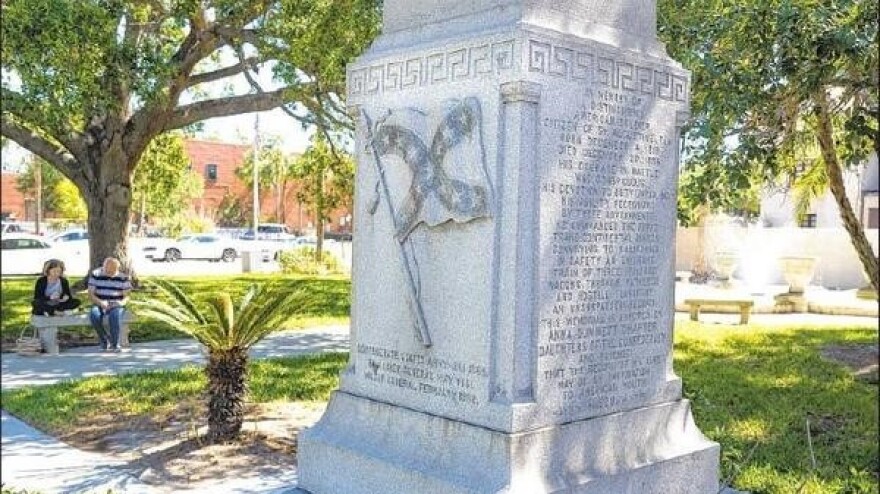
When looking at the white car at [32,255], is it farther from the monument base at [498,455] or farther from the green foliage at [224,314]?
the monument base at [498,455]

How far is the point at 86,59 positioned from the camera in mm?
10844

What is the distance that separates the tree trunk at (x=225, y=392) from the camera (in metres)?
6.93

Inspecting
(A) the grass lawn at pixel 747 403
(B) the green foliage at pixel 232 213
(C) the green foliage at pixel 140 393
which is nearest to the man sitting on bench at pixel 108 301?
(C) the green foliage at pixel 140 393

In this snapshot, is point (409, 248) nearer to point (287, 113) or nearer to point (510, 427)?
point (510, 427)

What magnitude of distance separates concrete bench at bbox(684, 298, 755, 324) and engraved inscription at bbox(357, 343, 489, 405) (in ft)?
48.9

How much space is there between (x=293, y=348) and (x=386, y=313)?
27.3 ft

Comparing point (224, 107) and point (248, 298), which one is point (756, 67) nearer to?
point (248, 298)

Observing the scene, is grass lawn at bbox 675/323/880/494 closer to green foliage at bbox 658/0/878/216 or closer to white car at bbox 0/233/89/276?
green foliage at bbox 658/0/878/216

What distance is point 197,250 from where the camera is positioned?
3819 centimetres

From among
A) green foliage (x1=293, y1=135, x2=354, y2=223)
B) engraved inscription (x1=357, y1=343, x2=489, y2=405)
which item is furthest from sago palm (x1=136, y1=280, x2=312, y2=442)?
green foliage (x1=293, y1=135, x2=354, y2=223)

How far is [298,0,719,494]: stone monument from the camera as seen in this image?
4.24 m

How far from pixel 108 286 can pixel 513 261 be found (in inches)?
386

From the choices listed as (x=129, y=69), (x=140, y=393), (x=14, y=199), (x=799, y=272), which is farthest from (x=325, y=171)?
(x=14, y=199)

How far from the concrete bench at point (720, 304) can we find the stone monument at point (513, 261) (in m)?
13.9
